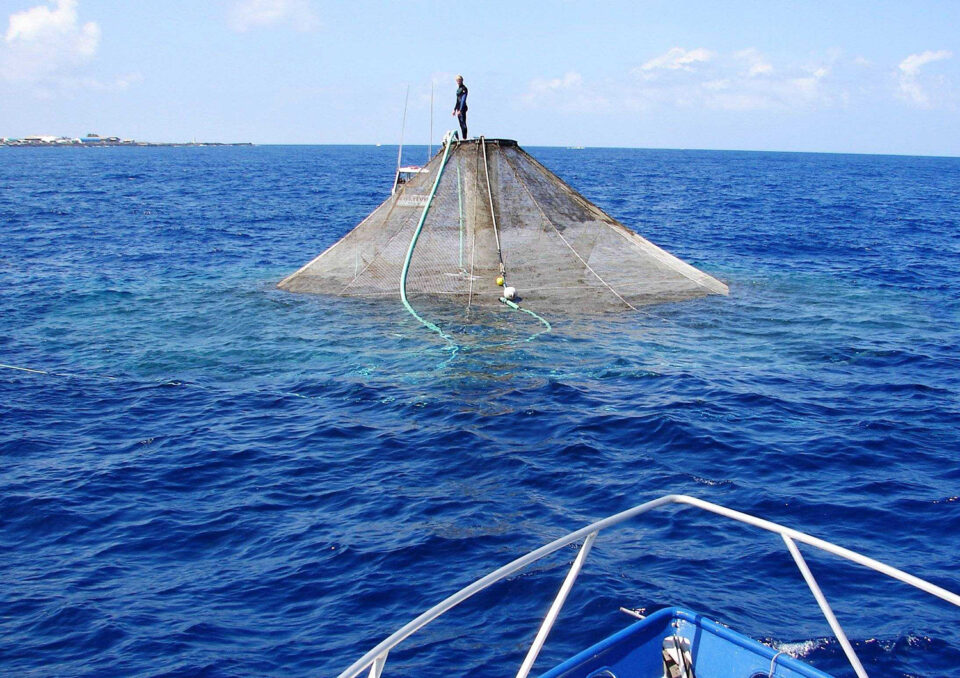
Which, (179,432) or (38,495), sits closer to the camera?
(38,495)

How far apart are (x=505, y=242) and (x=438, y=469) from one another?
10.9m

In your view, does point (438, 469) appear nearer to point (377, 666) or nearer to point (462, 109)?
point (377, 666)

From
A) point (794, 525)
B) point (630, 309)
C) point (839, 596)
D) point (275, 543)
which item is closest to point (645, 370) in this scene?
point (630, 309)

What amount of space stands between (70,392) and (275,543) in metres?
9.04

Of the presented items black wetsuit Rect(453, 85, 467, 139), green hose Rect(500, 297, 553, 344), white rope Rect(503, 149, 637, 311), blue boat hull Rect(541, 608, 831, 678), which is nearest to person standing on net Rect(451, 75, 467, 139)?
black wetsuit Rect(453, 85, 467, 139)

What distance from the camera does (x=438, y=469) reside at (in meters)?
14.7

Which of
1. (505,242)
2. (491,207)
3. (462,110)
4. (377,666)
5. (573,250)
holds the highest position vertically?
(462,110)

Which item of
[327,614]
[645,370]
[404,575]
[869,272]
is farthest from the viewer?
[869,272]

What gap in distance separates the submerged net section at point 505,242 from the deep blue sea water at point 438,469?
110cm

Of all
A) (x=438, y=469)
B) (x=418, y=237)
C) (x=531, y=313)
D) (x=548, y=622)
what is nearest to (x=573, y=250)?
(x=531, y=313)

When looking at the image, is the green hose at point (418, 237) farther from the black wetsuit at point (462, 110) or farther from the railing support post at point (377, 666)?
the railing support post at point (377, 666)

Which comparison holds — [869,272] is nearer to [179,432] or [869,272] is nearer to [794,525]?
[794,525]

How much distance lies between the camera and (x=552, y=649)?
974 centimetres

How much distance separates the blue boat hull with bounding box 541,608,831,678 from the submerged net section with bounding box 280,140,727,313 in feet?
54.4
